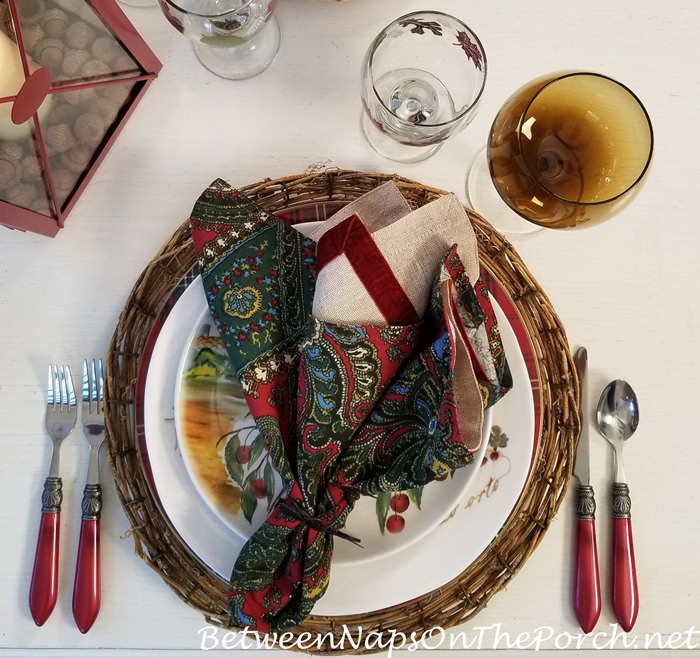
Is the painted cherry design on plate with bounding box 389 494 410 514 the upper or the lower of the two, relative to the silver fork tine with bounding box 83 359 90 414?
lower

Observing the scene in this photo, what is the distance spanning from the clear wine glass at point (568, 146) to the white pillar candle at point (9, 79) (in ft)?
1.03

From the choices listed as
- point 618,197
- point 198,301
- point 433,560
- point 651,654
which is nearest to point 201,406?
point 198,301

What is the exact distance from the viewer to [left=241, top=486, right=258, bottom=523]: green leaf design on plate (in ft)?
1.49

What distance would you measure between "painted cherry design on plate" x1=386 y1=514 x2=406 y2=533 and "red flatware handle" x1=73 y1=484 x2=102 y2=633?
233 millimetres

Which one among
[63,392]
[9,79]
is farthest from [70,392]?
[9,79]

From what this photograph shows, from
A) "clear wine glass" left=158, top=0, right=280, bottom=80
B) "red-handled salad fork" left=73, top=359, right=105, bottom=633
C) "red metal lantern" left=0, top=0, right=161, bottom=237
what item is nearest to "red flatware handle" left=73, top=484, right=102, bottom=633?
"red-handled salad fork" left=73, top=359, right=105, bottom=633

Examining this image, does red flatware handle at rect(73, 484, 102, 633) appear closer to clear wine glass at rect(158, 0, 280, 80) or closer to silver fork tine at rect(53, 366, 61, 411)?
silver fork tine at rect(53, 366, 61, 411)

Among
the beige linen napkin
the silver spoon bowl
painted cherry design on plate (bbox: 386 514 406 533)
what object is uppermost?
the beige linen napkin

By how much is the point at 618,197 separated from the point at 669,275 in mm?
166

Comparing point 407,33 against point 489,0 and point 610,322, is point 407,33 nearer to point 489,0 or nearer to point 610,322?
point 489,0

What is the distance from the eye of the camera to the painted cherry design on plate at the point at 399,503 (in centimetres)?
47

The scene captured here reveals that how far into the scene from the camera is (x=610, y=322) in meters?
0.53

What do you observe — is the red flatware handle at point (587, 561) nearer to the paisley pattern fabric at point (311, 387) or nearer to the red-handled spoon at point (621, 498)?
the red-handled spoon at point (621, 498)

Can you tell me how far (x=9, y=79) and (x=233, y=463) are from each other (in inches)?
11.4
